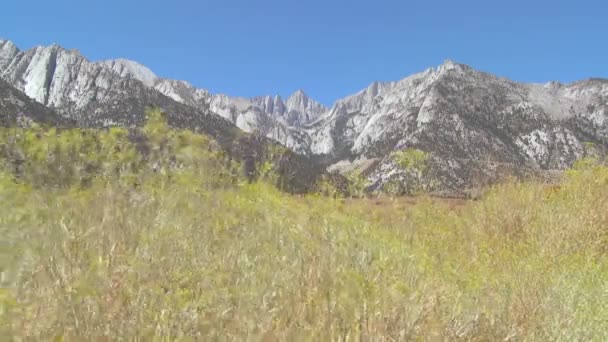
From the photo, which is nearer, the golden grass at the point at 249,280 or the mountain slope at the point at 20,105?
the golden grass at the point at 249,280

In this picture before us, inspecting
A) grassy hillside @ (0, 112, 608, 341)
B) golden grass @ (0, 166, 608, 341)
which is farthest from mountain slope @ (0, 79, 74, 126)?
golden grass @ (0, 166, 608, 341)

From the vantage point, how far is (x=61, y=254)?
326cm

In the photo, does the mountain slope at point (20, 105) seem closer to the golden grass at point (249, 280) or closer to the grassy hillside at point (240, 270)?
the grassy hillside at point (240, 270)

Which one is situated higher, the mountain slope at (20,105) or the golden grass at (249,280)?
the mountain slope at (20,105)

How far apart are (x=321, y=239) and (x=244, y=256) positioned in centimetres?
133

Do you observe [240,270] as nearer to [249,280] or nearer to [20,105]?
[249,280]

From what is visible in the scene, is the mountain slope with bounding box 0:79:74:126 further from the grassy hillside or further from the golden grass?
the golden grass

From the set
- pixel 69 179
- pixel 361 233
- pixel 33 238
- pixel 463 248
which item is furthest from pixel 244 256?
pixel 69 179

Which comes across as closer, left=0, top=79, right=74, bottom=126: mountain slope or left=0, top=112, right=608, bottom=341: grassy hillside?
left=0, top=112, right=608, bottom=341: grassy hillside

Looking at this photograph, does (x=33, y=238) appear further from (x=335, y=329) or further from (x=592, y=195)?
(x=592, y=195)

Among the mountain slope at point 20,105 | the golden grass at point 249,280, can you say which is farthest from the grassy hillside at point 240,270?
the mountain slope at point 20,105

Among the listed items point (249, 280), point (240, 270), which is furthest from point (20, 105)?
point (249, 280)

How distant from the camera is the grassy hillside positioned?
8.58 ft

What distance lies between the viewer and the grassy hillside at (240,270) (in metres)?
2.62
